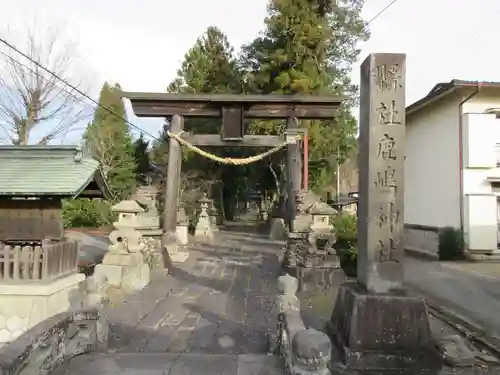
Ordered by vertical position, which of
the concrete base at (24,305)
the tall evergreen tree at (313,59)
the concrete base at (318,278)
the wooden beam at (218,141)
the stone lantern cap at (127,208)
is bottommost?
the concrete base at (24,305)

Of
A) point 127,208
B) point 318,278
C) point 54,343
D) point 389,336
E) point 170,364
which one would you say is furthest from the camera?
point 127,208

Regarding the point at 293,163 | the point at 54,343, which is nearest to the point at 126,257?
the point at 54,343

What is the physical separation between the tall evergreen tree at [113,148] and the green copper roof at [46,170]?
23261 mm

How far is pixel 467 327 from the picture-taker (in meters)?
8.02

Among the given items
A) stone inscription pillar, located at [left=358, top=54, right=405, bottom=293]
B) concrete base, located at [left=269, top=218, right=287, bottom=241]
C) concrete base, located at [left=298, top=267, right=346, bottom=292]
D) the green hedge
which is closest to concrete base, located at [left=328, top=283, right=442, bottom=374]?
stone inscription pillar, located at [left=358, top=54, right=405, bottom=293]

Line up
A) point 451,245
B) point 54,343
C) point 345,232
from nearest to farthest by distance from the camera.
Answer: point 54,343 < point 345,232 < point 451,245

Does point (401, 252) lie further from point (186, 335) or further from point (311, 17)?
point (311, 17)

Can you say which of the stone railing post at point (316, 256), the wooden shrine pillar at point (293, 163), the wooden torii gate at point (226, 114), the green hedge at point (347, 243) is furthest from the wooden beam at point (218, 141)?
the stone railing post at point (316, 256)

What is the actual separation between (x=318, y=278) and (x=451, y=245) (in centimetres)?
898

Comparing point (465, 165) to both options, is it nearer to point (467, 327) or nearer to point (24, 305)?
point (467, 327)

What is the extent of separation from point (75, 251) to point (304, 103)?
9.16 m

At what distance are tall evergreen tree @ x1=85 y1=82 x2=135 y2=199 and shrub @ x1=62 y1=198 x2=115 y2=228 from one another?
1535mm

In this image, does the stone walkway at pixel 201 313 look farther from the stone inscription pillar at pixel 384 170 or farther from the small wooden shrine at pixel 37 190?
the small wooden shrine at pixel 37 190

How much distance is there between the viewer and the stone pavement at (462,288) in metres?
9.23
